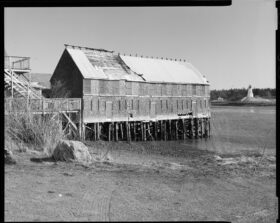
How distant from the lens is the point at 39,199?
100 inches

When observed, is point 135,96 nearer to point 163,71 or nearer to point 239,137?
point 163,71

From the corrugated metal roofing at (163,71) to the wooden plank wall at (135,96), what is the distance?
10.0 inches

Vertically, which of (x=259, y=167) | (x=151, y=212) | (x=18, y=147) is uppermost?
(x=18, y=147)

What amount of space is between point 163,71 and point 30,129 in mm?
6578

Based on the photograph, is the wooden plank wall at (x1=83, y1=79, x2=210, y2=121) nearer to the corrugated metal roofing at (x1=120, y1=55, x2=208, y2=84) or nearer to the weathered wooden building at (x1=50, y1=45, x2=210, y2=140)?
the weathered wooden building at (x1=50, y1=45, x2=210, y2=140)

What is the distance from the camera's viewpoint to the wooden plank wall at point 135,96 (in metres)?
9.49

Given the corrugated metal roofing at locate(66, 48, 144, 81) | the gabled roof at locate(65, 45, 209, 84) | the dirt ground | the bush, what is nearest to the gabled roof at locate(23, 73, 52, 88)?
the gabled roof at locate(65, 45, 209, 84)

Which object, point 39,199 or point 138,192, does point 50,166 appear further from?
→ point 138,192

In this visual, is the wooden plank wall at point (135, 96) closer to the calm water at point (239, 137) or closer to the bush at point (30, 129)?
the calm water at point (239, 137)

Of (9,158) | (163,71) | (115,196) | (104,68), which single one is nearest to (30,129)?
(9,158)

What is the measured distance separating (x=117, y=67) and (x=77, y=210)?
765 centimetres

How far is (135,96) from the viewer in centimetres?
958

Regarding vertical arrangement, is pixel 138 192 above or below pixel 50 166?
below
